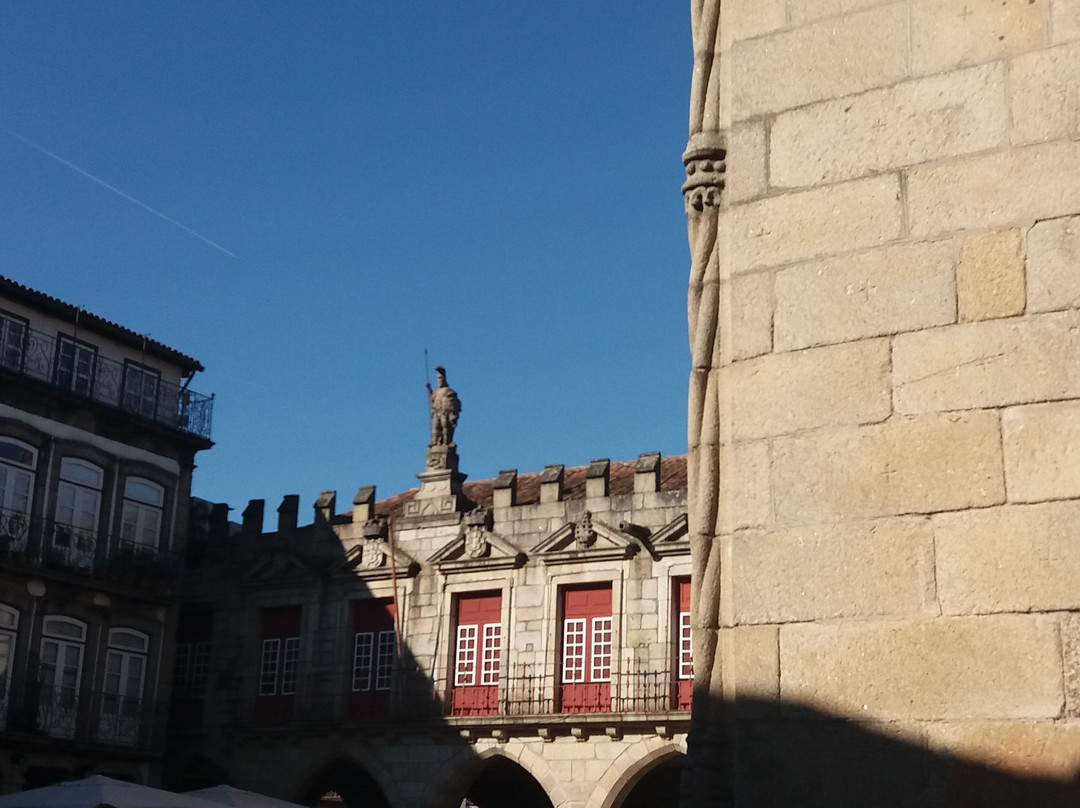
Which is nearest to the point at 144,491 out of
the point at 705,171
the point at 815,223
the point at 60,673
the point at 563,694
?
the point at 60,673

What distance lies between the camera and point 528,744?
2234cm

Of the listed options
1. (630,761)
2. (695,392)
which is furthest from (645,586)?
(695,392)

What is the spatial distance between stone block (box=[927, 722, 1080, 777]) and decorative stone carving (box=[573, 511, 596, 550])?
19.3 meters

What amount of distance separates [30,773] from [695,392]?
20811 mm

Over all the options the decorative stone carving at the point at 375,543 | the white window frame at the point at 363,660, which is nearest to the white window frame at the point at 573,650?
the white window frame at the point at 363,660

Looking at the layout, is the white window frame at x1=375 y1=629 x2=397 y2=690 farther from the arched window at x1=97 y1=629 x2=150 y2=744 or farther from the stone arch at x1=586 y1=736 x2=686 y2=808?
the stone arch at x1=586 y1=736 x2=686 y2=808

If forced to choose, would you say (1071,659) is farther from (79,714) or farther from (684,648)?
(79,714)

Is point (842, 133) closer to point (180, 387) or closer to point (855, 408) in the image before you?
point (855, 408)

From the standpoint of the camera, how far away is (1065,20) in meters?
3.64

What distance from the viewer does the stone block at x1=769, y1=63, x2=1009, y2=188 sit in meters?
3.70

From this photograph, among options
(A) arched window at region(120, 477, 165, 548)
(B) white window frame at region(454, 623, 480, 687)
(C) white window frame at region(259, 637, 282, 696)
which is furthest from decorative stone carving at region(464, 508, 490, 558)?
(A) arched window at region(120, 477, 165, 548)

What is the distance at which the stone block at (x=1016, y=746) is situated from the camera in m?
3.21

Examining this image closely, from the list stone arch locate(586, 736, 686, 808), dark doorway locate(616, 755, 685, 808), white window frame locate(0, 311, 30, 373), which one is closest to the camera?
stone arch locate(586, 736, 686, 808)

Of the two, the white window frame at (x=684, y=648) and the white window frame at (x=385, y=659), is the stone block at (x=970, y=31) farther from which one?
the white window frame at (x=385, y=659)
